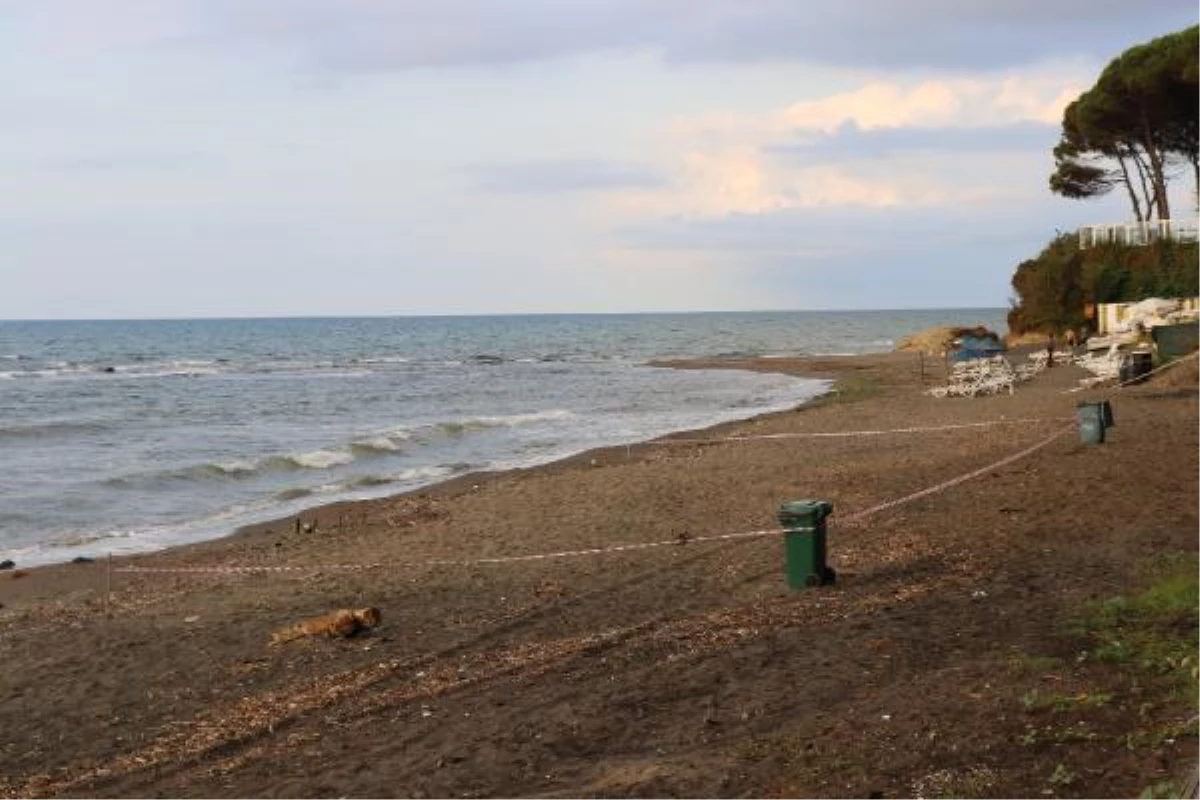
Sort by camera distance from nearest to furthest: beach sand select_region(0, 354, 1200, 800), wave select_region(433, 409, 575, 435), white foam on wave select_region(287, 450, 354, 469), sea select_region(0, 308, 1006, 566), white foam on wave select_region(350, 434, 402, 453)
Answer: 1. beach sand select_region(0, 354, 1200, 800)
2. sea select_region(0, 308, 1006, 566)
3. white foam on wave select_region(287, 450, 354, 469)
4. white foam on wave select_region(350, 434, 402, 453)
5. wave select_region(433, 409, 575, 435)

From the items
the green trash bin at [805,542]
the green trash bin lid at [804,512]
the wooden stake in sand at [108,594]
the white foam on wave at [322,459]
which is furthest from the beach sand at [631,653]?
the white foam on wave at [322,459]

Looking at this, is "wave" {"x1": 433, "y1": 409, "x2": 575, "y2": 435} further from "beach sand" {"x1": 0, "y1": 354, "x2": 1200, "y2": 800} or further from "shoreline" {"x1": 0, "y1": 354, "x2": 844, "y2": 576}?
"beach sand" {"x1": 0, "y1": 354, "x2": 1200, "y2": 800}

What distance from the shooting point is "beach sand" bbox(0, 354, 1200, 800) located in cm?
661

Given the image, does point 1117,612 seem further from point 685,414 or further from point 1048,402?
point 685,414

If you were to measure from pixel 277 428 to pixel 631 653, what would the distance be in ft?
94.9

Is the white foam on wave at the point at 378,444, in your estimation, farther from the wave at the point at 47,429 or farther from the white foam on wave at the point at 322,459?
the wave at the point at 47,429

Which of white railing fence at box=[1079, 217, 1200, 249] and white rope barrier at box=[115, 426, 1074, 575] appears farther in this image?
white railing fence at box=[1079, 217, 1200, 249]

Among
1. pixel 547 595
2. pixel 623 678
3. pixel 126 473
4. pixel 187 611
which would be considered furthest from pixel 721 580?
pixel 126 473

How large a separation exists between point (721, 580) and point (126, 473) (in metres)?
17.8

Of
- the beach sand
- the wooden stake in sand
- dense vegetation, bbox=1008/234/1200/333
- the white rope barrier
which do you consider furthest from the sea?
dense vegetation, bbox=1008/234/1200/333

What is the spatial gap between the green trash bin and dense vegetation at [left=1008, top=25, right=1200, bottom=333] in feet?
109

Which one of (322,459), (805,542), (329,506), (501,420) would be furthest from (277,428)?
(805,542)

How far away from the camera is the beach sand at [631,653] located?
6.61 metres

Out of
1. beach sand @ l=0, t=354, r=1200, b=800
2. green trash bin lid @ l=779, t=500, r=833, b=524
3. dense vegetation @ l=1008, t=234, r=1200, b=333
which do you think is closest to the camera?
beach sand @ l=0, t=354, r=1200, b=800
